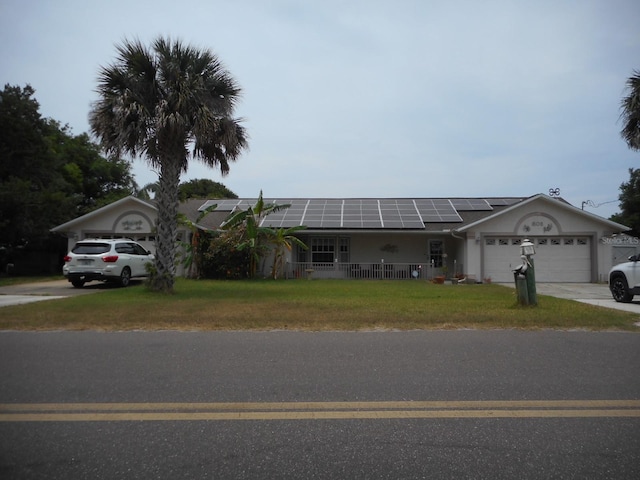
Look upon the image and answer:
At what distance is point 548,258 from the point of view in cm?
2091

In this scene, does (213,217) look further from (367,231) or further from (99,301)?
(99,301)

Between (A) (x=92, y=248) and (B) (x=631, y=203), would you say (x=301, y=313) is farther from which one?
(B) (x=631, y=203)

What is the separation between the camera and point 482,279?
20703mm

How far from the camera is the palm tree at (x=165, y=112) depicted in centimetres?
1357

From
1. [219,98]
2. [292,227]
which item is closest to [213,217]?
[292,227]

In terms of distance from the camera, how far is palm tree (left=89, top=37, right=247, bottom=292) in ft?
44.5

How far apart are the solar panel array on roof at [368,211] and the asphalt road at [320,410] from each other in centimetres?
1589

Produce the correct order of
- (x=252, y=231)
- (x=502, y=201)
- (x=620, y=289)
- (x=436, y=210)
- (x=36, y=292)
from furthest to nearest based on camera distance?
(x=502, y=201) → (x=436, y=210) → (x=252, y=231) → (x=36, y=292) → (x=620, y=289)

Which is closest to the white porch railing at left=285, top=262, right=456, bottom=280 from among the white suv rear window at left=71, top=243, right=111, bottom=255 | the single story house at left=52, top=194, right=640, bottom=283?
the single story house at left=52, top=194, right=640, bottom=283

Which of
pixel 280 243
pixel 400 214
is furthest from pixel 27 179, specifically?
pixel 400 214

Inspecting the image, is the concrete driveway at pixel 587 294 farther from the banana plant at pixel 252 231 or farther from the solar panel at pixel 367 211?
the banana plant at pixel 252 231

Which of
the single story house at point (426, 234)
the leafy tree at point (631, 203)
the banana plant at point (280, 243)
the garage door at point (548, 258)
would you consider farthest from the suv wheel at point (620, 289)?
the leafy tree at point (631, 203)

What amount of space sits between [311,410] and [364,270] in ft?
61.2

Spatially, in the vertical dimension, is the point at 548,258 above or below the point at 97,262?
above
